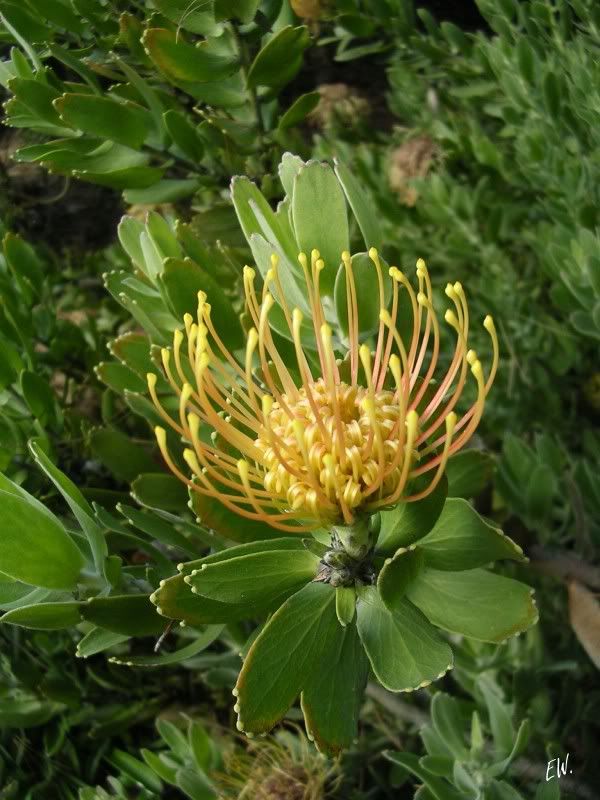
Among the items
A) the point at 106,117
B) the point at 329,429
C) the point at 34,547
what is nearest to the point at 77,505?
the point at 34,547

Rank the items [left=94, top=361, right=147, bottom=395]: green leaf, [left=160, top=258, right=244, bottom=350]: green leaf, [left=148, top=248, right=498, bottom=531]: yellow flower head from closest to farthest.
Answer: [left=148, top=248, right=498, bottom=531]: yellow flower head, [left=160, top=258, right=244, bottom=350]: green leaf, [left=94, top=361, right=147, bottom=395]: green leaf

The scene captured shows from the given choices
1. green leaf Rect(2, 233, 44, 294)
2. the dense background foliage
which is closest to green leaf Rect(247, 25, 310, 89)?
the dense background foliage

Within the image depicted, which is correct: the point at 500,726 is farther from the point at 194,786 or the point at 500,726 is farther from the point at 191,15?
the point at 191,15

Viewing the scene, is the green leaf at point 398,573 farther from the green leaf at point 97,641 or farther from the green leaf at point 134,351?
the green leaf at point 134,351

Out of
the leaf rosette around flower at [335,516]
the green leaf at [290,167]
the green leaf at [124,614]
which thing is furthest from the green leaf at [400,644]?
the green leaf at [290,167]

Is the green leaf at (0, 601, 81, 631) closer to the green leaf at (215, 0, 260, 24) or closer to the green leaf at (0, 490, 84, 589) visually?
the green leaf at (0, 490, 84, 589)
